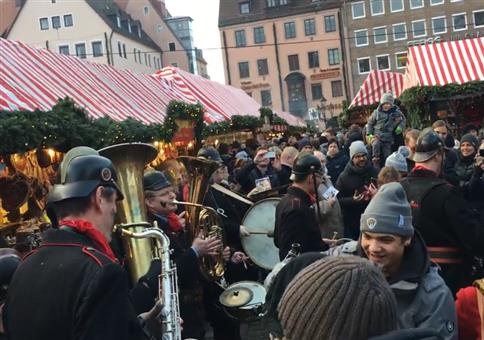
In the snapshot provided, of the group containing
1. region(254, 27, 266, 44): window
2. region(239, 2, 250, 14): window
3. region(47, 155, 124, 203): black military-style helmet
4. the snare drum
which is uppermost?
region(239, 2, 250, 14): window

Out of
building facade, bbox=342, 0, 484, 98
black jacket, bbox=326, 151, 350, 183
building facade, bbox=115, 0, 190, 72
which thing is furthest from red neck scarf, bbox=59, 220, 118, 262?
building facade, bbox=115, 0, 190, 72

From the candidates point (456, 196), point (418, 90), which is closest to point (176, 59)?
point (418, 90)

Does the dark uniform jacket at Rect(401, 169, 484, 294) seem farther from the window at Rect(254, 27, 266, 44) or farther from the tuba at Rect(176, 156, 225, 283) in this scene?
the window at Rect(254, 27, 266, 44)

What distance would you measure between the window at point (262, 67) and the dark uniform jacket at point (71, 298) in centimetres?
5980

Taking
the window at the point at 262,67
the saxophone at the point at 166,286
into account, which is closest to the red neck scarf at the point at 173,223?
the saxophone at the point at 166,286

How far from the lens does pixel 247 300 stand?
468 centimetres

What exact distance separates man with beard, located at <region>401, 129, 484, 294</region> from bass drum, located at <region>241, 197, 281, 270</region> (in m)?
2.09

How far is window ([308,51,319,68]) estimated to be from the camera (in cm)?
5894

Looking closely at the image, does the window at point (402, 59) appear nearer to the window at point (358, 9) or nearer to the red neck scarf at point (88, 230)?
the window at point (358, 9)

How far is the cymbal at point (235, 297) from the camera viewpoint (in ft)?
15.4

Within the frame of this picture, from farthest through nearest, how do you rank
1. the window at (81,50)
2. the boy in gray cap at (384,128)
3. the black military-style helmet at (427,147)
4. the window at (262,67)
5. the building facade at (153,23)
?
the building facade at (153,23), the window at (262,67), the window at (81,50), the boy in gray cap at (384,128), the black military-style helmet at (427,147)

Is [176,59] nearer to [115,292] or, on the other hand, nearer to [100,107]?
[100,107]

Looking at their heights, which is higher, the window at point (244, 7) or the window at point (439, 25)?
the window at point (244, 7)

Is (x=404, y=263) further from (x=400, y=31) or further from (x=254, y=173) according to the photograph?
(x=400, y=31)
